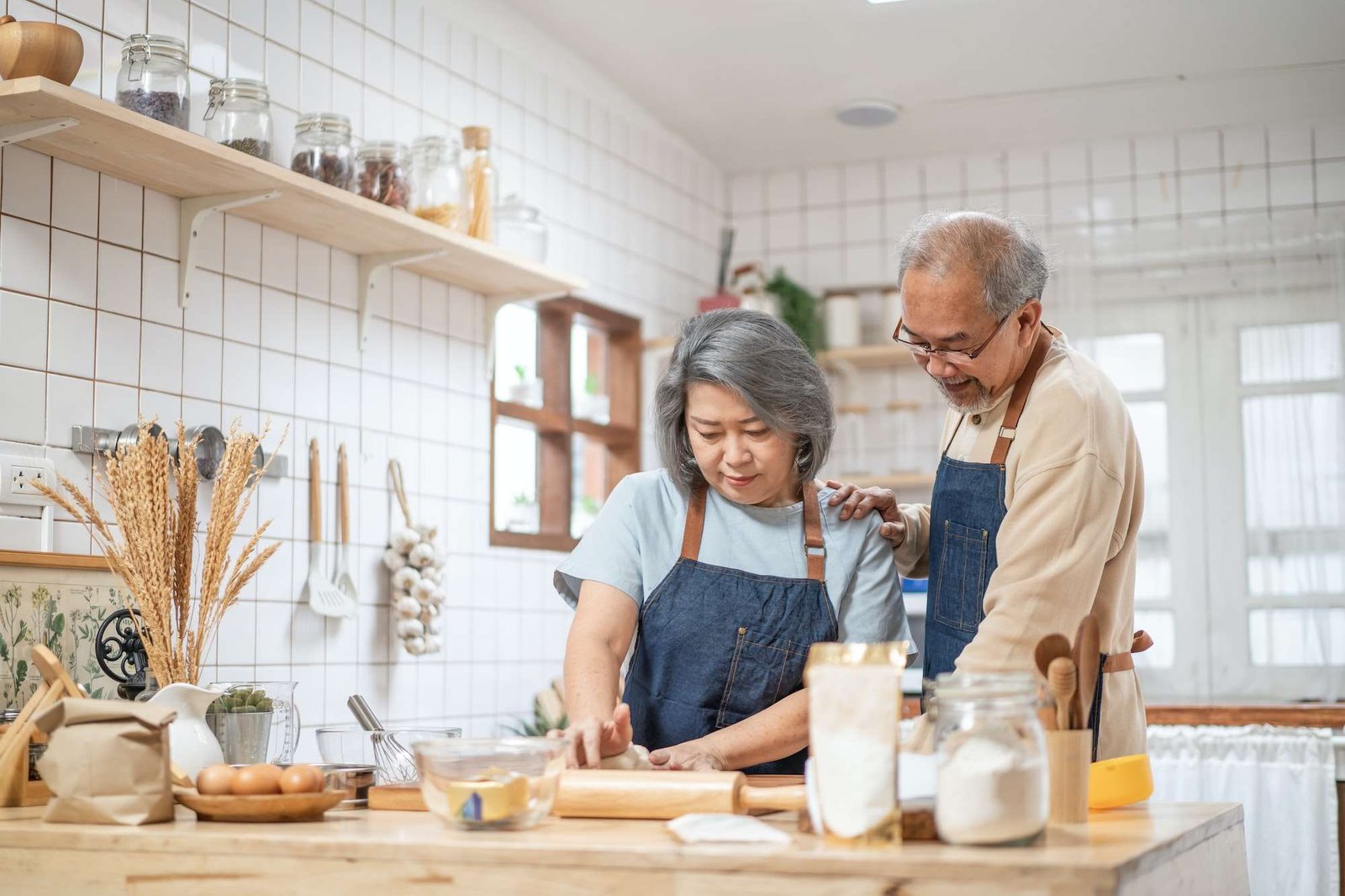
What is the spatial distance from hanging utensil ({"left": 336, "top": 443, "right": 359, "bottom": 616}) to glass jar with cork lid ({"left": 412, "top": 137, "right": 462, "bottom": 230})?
575 millimetres

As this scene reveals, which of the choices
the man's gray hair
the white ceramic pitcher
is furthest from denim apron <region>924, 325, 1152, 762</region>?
the white ceramic pitcher

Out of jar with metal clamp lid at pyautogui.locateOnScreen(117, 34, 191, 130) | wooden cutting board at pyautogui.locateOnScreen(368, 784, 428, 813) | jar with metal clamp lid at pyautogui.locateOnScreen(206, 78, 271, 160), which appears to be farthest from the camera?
jar with metal clamp lid at pyautogui.locateOnScreen(206, 78, 271, 160)

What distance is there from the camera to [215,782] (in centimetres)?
153

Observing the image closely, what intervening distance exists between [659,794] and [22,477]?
1.46 m

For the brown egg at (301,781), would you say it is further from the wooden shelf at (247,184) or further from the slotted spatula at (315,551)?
the slotted spatula at (315,551)

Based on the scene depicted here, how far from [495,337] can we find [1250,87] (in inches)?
102

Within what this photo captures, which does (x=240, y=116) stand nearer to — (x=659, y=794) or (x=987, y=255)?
(x=987, y=255)

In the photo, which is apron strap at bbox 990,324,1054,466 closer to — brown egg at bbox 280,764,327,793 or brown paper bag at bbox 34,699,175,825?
Answer: brown egg at bbox 280,764,327,793

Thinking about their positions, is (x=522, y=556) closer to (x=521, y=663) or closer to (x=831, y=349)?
(x=521, y=663)

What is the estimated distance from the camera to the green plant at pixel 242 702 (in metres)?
2.27

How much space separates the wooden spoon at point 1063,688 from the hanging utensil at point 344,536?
2.14 m

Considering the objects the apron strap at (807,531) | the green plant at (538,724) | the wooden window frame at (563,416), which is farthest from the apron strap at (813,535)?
the wooden window frame at (563,416)

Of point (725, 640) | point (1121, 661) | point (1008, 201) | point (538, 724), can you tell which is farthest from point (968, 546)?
point (1008, 201)

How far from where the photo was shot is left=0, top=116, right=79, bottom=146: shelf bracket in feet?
7.59
